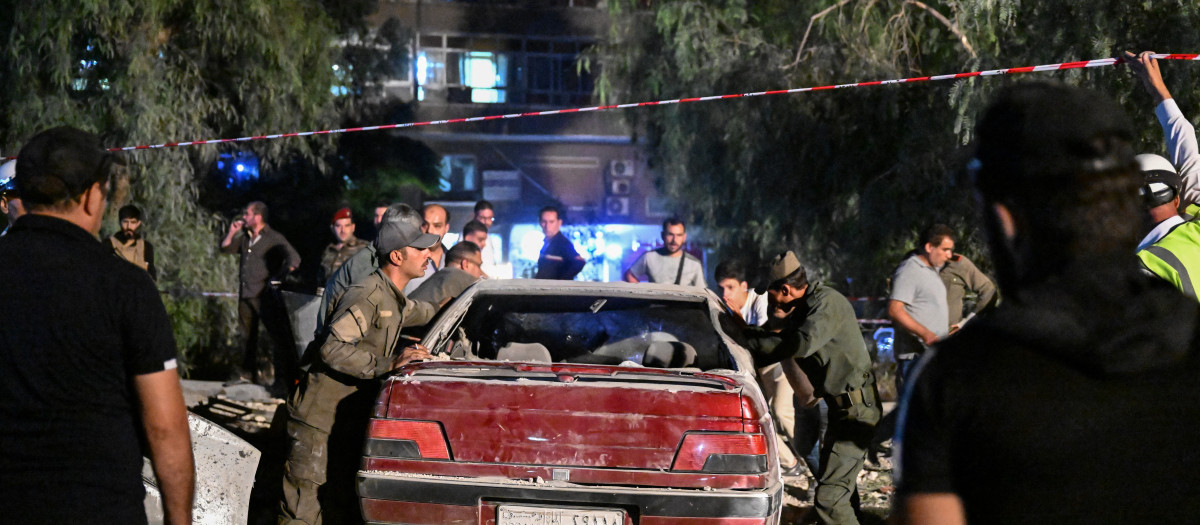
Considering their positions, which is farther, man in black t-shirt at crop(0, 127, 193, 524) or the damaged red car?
the damaged red car

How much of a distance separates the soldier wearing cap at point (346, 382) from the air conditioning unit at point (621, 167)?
86.6ft

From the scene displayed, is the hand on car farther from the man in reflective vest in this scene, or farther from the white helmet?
the man in reflective vest

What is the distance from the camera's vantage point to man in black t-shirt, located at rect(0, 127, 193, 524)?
Result: 2.40m

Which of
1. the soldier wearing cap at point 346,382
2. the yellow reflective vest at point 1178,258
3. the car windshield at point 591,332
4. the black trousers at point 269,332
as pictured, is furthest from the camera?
the black trousers at point 269,332

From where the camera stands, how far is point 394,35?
981 inches

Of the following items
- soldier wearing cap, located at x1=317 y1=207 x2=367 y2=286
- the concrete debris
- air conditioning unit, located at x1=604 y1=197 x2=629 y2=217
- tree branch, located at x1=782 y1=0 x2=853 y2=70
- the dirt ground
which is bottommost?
air conditioning unit, located at x1=604 y1=197 x2=629 y2=217

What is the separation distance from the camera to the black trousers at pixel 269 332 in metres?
10.8

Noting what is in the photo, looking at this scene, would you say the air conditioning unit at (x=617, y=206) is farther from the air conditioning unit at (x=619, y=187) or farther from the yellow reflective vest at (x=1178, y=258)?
the yellow reflective vest at (x=1178, y=258)

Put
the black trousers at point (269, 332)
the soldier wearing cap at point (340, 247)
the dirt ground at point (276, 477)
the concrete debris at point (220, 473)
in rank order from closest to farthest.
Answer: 1. the concrete debris at point (220, 473)
2. the dirt ground at point (276, 477)
3. the soldier wearing cap at point (340, 247)
4. the black trousers at point (269, 332)

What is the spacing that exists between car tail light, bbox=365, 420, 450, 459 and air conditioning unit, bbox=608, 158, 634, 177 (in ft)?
90.0

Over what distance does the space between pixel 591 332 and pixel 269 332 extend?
5770 mm

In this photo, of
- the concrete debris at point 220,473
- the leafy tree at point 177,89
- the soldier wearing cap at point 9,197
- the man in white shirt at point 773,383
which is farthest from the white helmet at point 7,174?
the leafy tree at point 177,89

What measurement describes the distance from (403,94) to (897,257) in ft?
63.4

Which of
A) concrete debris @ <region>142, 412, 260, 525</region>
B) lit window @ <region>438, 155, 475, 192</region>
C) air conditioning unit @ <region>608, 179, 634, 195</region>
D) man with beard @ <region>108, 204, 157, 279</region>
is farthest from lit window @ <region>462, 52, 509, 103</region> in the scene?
concrete debris @ <region>142, 412, 260, 525</region>
